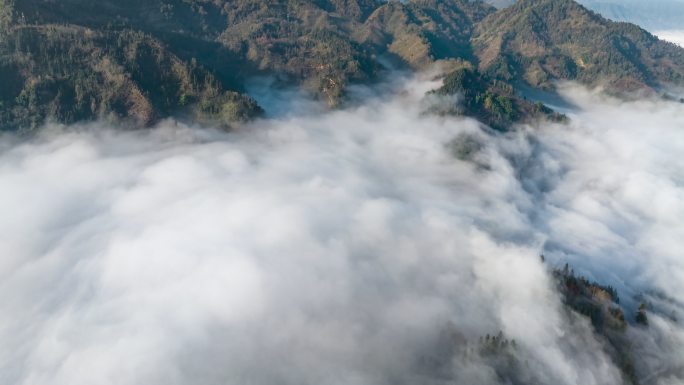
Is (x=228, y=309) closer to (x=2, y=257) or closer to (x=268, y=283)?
(x=268, y=283)

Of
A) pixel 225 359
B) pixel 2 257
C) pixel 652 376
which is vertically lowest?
pixel 2 257

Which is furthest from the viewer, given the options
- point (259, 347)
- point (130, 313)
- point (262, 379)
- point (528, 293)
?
point (528, 293)

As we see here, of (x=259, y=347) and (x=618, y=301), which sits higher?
(x=618, y=301)

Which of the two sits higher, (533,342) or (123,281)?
(533,342)

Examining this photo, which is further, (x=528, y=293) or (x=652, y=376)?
(x=528, y=293)

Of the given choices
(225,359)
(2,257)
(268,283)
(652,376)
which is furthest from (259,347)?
(652,376)

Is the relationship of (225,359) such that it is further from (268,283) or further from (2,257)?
(2,257)

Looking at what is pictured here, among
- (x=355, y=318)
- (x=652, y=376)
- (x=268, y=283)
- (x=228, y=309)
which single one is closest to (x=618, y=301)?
(x=652, y=376)

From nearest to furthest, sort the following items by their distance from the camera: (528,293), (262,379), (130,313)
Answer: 1. (262,379)
2. (130,313)
3. (528,293)

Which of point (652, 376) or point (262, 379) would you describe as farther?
point (652, 376)
